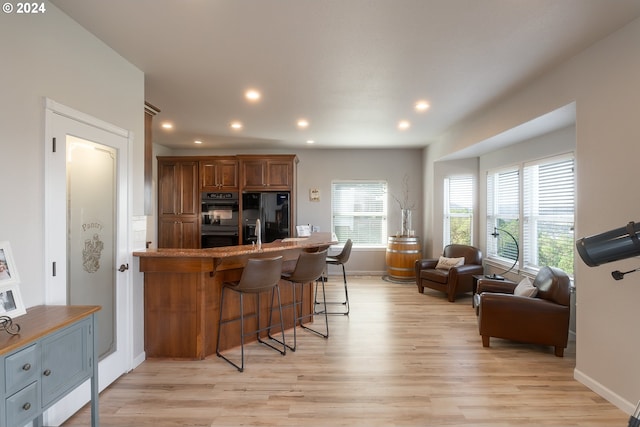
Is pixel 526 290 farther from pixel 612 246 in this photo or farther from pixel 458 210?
pixel 458 210

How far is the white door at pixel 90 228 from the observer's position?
6.65ft

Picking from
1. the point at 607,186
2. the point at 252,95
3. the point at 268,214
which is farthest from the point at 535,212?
the point at 268,214

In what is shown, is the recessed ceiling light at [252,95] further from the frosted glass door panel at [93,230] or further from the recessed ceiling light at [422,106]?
the recessed ceiling light at [422,106]

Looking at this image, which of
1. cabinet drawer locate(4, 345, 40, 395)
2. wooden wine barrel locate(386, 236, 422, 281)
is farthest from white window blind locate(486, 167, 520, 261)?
cabinet drawer locate(4, 345, 40, 395)

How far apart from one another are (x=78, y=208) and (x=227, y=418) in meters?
1.79

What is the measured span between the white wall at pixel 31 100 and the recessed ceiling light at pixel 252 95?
1.40 metres

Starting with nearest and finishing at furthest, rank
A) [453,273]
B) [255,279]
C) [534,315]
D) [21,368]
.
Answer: [21,368], [255,279], [534,315], [453,273]

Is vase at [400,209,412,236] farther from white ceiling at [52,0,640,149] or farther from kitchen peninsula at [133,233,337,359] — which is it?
kitchen peninsula at [133,233,337,359]

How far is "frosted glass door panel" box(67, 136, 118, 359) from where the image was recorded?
88.5 inches

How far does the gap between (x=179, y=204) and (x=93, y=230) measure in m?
3.56

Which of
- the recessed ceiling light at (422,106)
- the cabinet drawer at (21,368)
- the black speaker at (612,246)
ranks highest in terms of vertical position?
the recessed ceiling light at (422,106)

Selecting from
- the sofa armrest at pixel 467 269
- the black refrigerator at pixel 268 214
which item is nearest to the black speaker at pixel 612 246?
the sofa armrest at pixel 467 269

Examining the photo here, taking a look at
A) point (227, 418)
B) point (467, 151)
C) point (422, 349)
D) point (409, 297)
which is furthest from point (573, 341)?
point (227, 418)

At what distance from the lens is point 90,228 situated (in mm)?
2408
